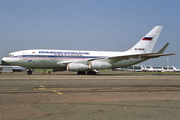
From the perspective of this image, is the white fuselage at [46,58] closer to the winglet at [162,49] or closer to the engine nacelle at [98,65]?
the engine nacelle at [98,65]

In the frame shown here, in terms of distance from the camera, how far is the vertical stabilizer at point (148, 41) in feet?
109

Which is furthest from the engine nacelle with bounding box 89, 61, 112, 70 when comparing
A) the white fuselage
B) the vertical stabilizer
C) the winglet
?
the winglet

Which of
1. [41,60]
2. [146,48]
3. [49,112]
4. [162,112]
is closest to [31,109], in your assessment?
[49,112]

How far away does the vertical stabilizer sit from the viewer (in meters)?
33.3

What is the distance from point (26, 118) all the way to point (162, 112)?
367cm

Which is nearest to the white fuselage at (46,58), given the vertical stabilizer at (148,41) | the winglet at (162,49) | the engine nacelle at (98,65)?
the engine nacelle at (98,65)

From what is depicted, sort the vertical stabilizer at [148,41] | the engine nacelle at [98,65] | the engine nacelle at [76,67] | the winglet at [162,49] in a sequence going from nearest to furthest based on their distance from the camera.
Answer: the engine nacelle at [76,67], the engine nacelle at [98,65], the winglet at [162,49], the vertical stabilizer at [148,41]

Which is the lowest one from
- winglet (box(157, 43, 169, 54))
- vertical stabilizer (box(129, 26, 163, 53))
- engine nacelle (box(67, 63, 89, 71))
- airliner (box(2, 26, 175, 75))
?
engine nacelle (box(67, 63, 89, 71))

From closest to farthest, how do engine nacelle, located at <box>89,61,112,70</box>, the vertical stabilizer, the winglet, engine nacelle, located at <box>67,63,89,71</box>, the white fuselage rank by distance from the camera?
engine nacelle, located at <box>67,63,89,71</box> < the white fuselage < engine nacelle, located at <box>89,61,112,70</box> < the winglet < the vertical stabilizer

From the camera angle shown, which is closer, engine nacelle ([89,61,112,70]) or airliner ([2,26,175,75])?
airliner ([2,26,175,75])

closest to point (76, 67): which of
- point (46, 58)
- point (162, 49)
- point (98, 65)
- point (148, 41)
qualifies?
point (98, 65)

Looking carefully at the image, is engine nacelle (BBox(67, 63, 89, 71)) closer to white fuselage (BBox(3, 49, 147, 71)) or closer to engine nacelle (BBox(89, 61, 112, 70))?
engine nacelle (BBox(89, 61, 112, 70))

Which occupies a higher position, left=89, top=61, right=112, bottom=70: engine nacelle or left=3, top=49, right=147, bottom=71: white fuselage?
left=3, top=49, right=147, bottom=71: white fuselage

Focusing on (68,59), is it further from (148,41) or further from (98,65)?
(148,41)
